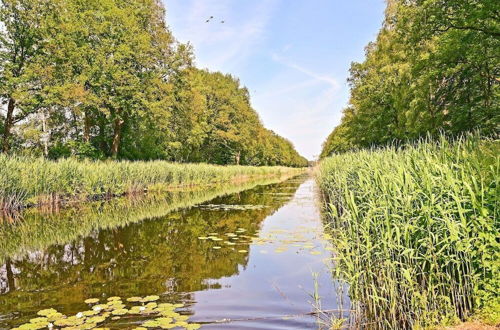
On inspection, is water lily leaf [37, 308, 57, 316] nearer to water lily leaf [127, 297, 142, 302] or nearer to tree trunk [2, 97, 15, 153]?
water lily leaf [127, 297, 142, 302]

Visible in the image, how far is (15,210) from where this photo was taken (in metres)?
13.7

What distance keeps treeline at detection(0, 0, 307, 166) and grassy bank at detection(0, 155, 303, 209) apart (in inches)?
206

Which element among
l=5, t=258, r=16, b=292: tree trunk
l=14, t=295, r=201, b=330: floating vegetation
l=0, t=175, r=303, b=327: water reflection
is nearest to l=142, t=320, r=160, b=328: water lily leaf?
l=14, t=295, r=201, b=330: floating vegetation

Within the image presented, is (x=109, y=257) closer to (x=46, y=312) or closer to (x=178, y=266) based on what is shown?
(x=178, y=266)

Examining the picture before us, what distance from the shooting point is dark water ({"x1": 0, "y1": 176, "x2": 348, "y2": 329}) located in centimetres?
496

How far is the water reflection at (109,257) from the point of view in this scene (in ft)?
18.2

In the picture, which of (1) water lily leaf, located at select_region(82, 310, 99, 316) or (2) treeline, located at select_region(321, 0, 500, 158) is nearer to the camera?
(1) water lily leaf, located at select_region(82, 310, 99, 316)

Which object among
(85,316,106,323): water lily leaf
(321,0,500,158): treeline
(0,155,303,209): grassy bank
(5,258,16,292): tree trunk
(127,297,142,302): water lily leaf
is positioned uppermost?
(321,0,500,158): treeline

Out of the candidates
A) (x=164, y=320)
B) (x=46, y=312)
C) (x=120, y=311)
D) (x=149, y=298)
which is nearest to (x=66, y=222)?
(x=46, y=312)

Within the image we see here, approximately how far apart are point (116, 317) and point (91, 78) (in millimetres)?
26893

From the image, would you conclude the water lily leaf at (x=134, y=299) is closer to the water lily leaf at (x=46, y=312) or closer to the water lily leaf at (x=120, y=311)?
the water lily leaf at (x=120, y=311)

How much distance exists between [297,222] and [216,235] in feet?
10.5

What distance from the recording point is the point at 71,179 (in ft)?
55.4

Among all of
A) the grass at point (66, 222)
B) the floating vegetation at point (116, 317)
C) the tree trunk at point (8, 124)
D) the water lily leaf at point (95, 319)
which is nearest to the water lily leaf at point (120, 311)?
the floating vegetation at point (116, 317)
